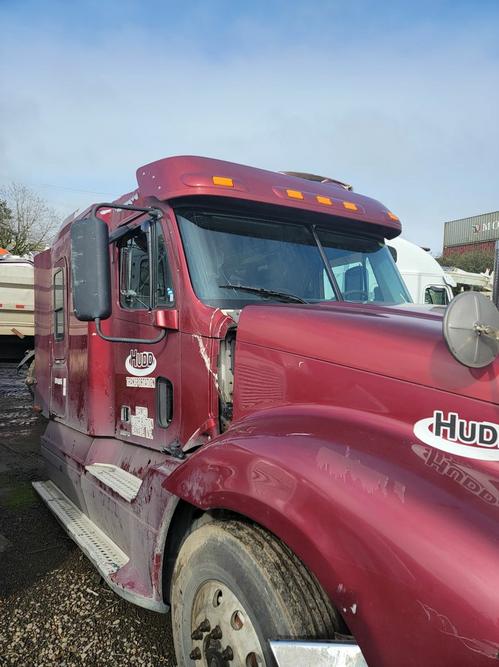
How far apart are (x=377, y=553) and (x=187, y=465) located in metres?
0.99

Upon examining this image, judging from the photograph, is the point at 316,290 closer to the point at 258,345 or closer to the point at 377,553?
the point at 258,345

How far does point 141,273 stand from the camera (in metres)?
3.18

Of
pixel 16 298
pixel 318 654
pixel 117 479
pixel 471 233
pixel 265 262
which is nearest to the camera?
pixel 318 654

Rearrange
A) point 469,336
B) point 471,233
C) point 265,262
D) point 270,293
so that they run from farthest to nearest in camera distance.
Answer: point 471,233
point 265,262
point 270,293
point 469,336

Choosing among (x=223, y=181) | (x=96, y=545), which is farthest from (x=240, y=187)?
(x=96, y=545)

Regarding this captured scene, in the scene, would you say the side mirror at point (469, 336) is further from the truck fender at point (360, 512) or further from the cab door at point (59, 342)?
the cab door at point (59, 342)

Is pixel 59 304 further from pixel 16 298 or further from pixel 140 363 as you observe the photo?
pixel 16 298

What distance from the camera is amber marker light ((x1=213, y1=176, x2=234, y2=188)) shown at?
9.09 feet

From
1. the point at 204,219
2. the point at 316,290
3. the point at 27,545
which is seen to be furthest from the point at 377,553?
the point at 27,545

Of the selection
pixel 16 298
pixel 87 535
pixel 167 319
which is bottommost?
pixel 87 535

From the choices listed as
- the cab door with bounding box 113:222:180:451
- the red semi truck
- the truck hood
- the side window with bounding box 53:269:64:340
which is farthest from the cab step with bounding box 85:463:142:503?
the side window with bounding box 53:269:64:340

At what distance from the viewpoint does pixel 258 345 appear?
233cm

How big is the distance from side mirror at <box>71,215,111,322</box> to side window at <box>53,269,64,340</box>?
76.9 inches

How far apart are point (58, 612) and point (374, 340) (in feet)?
8.11
